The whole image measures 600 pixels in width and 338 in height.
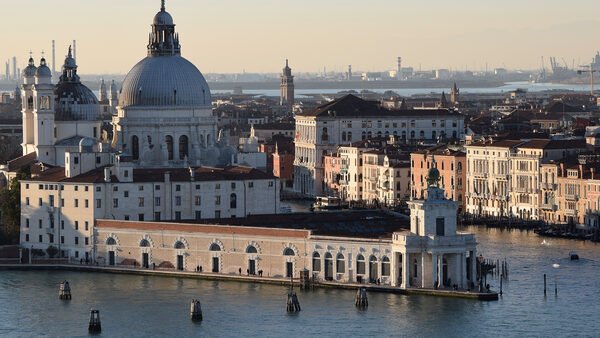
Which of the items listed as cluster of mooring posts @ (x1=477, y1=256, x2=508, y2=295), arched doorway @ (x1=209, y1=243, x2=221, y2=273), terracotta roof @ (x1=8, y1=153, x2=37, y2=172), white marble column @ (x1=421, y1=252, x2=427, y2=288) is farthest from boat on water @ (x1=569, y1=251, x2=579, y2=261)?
terracotta roof @ (x1=8, y1=153, x2=37, y2=172)

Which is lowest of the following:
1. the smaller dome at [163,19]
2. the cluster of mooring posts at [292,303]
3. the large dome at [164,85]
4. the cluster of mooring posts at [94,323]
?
the cluster of mooring posts at [94,323]

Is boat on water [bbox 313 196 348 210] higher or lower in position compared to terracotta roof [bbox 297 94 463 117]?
lower

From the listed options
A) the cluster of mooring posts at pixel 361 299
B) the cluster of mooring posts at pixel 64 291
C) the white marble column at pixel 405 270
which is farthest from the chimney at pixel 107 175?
the cluster of mooring posts at pixel 361 299

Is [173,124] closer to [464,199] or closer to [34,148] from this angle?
[34,148]

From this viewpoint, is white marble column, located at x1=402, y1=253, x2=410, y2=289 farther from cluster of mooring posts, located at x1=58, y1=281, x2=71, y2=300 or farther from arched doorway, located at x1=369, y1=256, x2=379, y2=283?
cluster of mooring posts, located at x1=58, y1=281, x2=71, y2=300

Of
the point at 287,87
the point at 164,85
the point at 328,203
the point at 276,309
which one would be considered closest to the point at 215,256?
the point at 276,309

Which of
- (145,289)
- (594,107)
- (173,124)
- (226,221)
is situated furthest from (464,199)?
(594,107)

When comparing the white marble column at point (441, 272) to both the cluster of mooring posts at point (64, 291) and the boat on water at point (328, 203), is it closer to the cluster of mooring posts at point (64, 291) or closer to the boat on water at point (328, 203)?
the cluster of mooring posts at point (64, 291)
